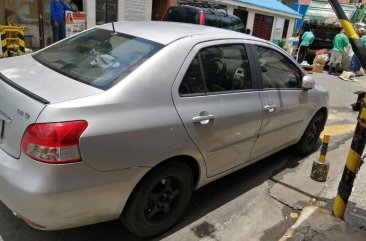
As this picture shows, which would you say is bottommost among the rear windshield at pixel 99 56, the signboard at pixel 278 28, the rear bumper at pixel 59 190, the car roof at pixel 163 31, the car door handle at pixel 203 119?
the signboard at pixel 278 28

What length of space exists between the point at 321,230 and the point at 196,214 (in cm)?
110

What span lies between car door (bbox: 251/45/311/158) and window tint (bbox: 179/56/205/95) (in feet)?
2.94

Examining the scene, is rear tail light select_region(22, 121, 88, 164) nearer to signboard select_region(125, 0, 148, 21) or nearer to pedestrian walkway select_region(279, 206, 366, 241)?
pedestrian walkway select_region(279, 206, 366, 241)

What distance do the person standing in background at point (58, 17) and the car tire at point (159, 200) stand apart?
8671mm

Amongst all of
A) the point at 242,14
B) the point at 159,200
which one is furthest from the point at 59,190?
the point at 242,14

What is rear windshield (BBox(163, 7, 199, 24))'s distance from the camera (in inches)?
443

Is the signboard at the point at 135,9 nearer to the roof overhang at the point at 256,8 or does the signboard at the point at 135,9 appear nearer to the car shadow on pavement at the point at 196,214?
the roof overhang at the point at 256,8

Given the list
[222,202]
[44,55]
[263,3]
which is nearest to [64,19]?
[44,55]

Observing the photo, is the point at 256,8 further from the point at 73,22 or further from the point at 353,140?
the point at 353,140

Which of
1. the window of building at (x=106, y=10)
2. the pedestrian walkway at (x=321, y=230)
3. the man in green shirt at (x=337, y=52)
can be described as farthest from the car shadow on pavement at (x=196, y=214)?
the man in green shirt at (x=337, y=52)

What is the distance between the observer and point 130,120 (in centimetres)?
263

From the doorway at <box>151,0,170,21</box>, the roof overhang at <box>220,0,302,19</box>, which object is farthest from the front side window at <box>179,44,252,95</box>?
the roof overhang at <box>220,0,302,19</box>

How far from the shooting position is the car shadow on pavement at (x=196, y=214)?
10.1ft

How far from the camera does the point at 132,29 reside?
3549mm
